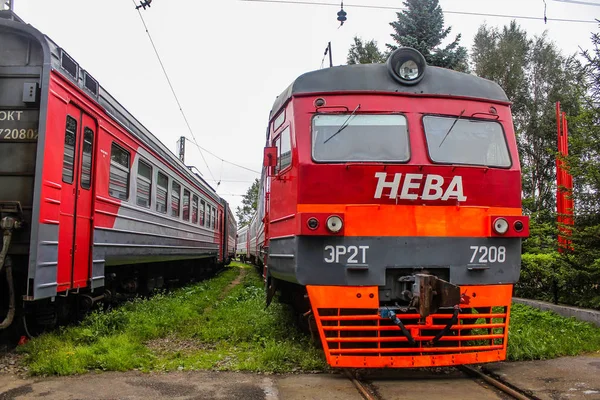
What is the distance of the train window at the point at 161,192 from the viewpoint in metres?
9.90

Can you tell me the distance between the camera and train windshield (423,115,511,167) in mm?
5148

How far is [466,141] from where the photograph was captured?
5.27 meters

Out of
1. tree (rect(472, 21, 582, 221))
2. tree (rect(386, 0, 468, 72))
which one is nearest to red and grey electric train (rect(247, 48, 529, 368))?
tree (rect(386, 0, 468, 72))

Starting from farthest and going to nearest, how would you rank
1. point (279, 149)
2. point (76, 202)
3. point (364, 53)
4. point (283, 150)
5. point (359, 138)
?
point (364, 53)
point (76, 202)
point (279, 149)
point (283, 150)
point (359, 138)

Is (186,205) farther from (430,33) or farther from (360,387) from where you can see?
(430,33)

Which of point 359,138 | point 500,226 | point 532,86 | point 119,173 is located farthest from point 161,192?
point 532,86

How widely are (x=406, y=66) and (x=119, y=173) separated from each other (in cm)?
460

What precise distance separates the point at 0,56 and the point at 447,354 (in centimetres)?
553

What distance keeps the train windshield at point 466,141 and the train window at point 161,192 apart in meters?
6.17

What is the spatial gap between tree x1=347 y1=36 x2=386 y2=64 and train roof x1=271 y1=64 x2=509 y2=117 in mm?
21452

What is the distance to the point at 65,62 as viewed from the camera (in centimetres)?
588

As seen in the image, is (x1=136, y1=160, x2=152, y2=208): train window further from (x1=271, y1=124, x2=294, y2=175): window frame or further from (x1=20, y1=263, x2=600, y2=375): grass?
(x1=271, y1=124, x2=294, y2=175): window frame

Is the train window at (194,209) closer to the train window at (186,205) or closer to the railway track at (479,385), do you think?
the train window at (186,205)

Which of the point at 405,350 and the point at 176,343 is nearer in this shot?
the point at 405,350
